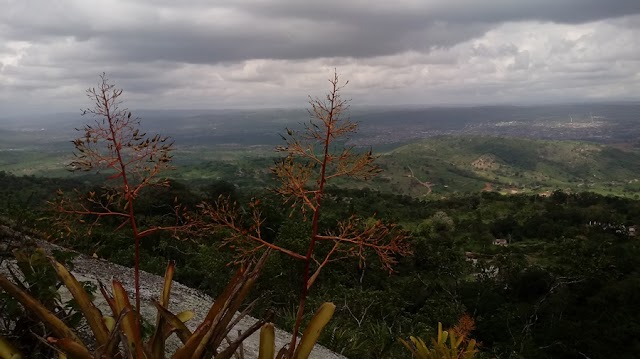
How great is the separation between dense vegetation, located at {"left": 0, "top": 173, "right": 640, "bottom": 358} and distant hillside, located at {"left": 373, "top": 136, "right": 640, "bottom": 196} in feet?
218

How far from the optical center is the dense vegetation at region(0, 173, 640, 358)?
9.73m

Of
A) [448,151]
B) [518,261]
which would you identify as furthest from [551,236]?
[448,151]

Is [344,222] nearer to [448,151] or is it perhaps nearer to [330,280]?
[330,280]

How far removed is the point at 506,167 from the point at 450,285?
137736mm

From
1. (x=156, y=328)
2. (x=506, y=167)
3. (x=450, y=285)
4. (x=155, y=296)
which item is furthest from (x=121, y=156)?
(x=506, y=167)

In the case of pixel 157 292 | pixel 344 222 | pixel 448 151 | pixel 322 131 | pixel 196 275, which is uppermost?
pixel 322 131

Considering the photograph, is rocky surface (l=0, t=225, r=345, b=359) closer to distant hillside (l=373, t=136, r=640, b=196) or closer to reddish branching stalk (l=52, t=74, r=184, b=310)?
reddish branching stalk (l=52, t=74, r=184, b=310)

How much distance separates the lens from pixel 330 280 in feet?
53.7

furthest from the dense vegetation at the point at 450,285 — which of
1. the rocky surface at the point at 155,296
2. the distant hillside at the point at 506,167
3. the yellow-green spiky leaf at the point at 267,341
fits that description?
the distant hillside at the point at 506,167

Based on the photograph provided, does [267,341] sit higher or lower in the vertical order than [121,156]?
lower

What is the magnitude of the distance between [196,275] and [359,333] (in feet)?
20.1

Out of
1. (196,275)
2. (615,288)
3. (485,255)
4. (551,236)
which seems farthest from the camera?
(551,236)

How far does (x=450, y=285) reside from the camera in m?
22.9

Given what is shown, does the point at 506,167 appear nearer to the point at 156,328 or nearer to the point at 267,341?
the point at 267,341
